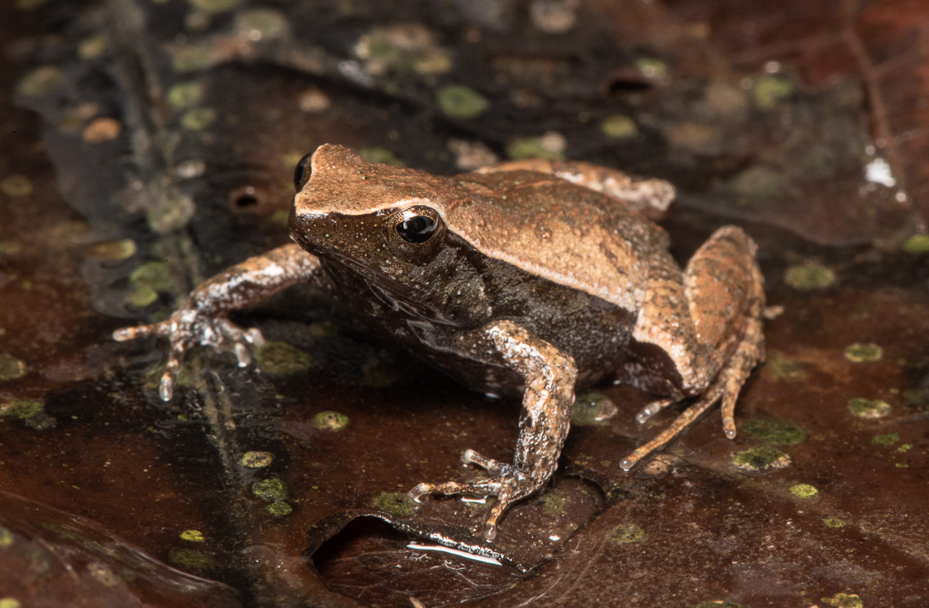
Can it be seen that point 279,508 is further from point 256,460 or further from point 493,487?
point 493,487

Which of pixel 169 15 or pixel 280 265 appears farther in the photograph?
pixel 169 15

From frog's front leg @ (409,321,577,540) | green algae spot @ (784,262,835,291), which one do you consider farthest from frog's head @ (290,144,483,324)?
green algae spot @ (784,262,835,291)

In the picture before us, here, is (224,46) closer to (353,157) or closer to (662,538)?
(353,157)

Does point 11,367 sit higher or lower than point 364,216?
lower

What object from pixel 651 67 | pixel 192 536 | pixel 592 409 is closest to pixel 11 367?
pixel 192 536

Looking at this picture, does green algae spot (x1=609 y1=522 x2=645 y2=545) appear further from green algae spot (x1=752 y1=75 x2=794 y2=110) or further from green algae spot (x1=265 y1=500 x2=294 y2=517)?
green algae spot (x1=752 y1=75 x2=794 y2=110)

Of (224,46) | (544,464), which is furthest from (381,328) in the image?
(224,46)
